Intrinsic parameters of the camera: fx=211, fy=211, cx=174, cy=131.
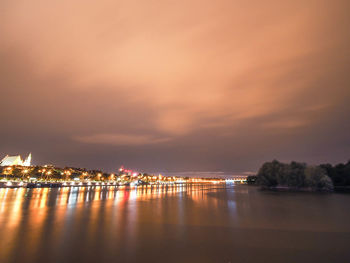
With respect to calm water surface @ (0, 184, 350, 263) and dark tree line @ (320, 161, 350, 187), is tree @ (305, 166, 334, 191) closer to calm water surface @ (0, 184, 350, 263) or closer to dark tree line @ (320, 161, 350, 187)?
dark tree line @ (320, 161, 350, 187)

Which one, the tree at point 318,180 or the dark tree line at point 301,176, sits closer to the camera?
the tree at point 318,180

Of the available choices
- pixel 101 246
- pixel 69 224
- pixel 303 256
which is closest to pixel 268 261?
pixel 303 256

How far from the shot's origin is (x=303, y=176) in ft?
376

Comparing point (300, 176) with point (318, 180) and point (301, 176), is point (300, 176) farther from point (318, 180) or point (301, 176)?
point (318, 180)

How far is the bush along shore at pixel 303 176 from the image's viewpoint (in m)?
109

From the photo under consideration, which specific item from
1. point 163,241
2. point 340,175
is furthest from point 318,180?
point 163,241

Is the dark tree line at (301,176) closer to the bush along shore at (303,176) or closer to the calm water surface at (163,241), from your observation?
the bush along shore at (303,176)

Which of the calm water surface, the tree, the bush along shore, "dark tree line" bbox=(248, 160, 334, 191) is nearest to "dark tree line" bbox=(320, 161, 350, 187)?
the bush along shore

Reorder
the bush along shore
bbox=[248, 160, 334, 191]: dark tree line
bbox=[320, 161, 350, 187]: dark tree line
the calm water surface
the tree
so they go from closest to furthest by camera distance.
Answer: the calm water surface
the tree
bbox=[248, 160, 334, 191]: dark tree line
the bush along shore
bbox=[320, 161, 350, 187]: dark tree line

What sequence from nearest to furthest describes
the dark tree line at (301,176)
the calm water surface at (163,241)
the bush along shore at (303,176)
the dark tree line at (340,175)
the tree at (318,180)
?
the calm water surface at (163,241)
the tree at (318,180)
the dark tree line at (301,176)
the bush along shore at (303,176)
the dark tree line at (340,175)

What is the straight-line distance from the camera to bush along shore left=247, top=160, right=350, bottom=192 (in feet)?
357

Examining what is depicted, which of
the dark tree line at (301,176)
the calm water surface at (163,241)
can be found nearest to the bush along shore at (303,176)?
the dark tree line at (301,176)

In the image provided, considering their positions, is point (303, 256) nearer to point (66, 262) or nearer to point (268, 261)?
point (268, 261)

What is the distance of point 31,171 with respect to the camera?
18100 centimetres
